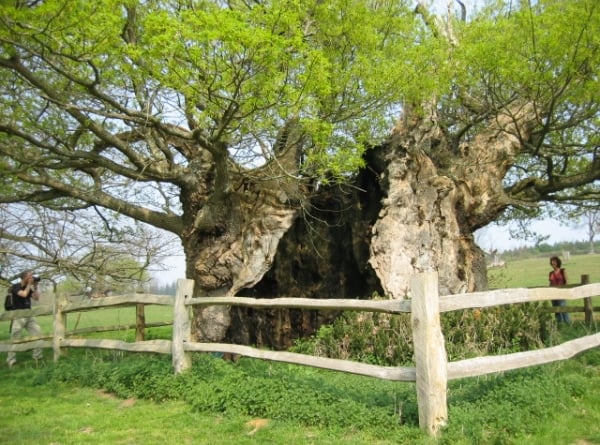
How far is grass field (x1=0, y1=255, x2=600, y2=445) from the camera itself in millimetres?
4707

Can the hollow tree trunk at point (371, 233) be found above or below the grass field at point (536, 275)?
above

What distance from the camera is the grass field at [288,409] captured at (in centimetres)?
471

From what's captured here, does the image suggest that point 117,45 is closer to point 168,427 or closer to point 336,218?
point 168,427

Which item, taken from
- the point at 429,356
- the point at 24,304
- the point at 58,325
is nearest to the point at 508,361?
the point at 429,356

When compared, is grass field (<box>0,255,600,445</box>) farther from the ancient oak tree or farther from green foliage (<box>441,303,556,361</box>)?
the ancient oak tree

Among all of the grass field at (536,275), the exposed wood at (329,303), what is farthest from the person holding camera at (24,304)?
the grass field at (536,275)

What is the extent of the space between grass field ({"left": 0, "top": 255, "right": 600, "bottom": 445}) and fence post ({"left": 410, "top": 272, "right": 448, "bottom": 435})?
0.15 meters

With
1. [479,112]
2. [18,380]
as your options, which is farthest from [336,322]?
[479,112]

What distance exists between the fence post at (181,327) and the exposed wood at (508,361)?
3805 millimetres

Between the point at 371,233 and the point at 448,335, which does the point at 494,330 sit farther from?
the point at 371,233

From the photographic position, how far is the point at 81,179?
1252 cm

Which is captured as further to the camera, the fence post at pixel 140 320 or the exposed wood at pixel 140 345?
the fence post at pixel 140 320

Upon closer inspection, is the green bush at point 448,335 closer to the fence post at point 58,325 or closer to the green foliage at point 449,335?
the green foliage at point 449,335

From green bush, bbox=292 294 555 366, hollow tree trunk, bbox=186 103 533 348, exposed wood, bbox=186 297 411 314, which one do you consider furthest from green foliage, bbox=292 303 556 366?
exposed wood, bbox=186 297 411 314
